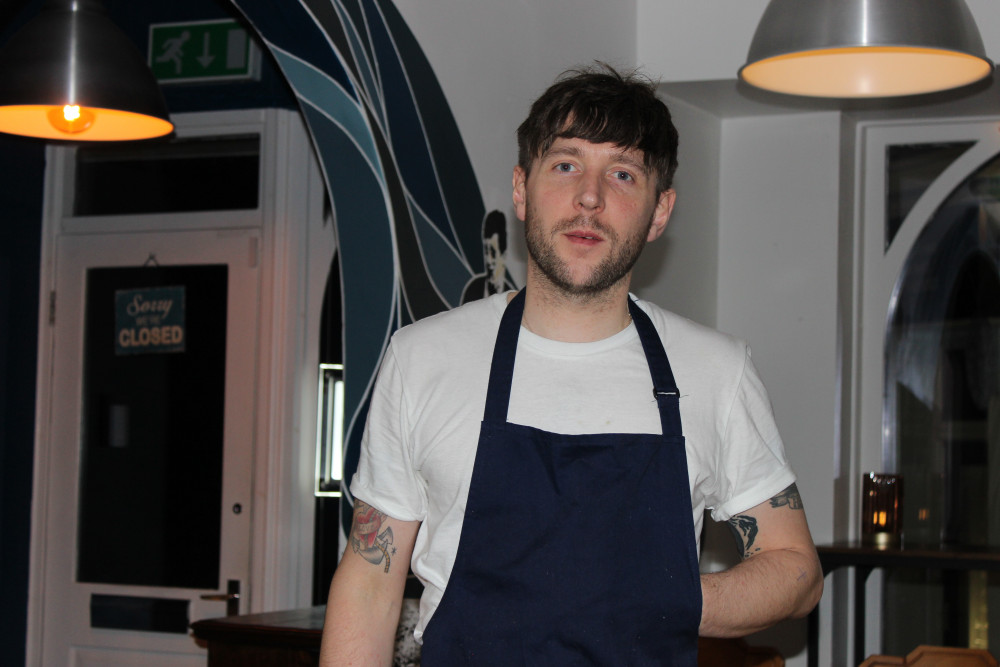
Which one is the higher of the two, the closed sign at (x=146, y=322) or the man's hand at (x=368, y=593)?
the closed sign at (x=146, y=322)

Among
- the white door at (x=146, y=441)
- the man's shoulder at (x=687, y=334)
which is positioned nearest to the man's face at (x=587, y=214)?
the man's shoulder at (x=687, y=334)

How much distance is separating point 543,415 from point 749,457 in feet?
1.01

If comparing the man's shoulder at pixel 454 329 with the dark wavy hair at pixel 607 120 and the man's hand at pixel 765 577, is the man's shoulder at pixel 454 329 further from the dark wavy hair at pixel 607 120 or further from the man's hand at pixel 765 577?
the man's hand at pixel 765 577

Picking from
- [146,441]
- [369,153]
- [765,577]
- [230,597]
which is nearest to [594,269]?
[765,577]

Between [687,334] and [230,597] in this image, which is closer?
[687,334]

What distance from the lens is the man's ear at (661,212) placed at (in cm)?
185

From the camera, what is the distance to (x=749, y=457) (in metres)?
1.70

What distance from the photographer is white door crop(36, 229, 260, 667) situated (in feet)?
13.6

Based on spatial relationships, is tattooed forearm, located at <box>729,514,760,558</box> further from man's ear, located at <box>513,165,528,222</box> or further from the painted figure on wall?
the painted figure on wall

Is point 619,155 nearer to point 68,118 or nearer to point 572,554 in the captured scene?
point 572,554

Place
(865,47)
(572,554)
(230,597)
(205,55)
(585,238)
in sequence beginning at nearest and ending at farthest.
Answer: (572,554), (585,238), (865,47), (230,597), (205,55)

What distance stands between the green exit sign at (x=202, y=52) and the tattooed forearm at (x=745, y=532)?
2916 millimetres

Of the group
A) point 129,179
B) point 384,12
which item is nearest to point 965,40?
point 384,12

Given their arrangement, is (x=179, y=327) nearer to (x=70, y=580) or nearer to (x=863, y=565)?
(x=70, y=580)
